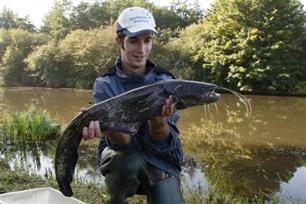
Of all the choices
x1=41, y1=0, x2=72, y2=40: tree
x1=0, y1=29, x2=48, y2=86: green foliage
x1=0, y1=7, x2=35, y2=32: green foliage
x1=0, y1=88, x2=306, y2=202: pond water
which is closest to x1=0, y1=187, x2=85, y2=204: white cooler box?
x1=0, y1=88, x2=306, y2=202: pond water

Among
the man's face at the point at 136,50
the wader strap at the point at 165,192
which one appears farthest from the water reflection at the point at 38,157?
the man's face at the point at 136,50

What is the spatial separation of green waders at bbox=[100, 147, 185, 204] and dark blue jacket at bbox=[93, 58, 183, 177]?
5 cm

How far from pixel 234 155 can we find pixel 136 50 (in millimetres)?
7810

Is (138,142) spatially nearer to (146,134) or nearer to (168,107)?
(146,134)

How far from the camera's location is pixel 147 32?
111 inches

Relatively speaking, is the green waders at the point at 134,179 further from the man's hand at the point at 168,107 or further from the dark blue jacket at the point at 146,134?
the man's hand at the point at 168,107

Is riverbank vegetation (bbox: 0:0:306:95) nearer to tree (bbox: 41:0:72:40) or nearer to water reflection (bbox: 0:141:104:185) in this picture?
tree (bbox: 41:0:72:40)

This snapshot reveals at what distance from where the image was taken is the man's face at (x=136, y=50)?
9.36 ft

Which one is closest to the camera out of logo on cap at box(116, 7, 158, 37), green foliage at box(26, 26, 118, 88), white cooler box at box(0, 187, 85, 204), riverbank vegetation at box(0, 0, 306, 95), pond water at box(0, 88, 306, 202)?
logo on cap at box(116, 7, 158, 37)

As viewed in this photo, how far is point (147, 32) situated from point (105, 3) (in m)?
39.7

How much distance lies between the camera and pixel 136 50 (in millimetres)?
2869

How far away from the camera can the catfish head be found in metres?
2.37

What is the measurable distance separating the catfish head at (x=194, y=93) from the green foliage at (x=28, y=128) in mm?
7905

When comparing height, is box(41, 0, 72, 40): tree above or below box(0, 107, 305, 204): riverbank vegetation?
above
